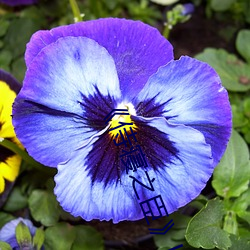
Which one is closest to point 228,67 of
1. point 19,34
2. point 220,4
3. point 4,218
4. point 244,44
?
point 244,44

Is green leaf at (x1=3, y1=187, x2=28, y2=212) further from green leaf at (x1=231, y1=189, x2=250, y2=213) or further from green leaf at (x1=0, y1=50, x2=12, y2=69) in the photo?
green leaf at (x1=231, y1=189, x2=250, y2=213)

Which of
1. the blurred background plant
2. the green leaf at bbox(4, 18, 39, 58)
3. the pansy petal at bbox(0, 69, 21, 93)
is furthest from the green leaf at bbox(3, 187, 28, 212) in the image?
the green leaf at bbox(4, 18, 39, 58)

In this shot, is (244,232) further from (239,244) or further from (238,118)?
(238,118)

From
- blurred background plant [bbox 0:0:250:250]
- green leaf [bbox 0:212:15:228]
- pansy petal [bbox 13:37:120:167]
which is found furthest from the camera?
green leaf [bbox 0:212:15:228]

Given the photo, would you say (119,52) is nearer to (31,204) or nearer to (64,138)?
(64,138)

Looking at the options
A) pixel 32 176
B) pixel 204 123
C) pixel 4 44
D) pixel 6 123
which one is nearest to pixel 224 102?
pixel 204 123

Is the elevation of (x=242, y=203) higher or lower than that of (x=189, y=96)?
lower

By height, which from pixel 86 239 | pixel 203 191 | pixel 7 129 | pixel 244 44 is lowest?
pixel 203 191
